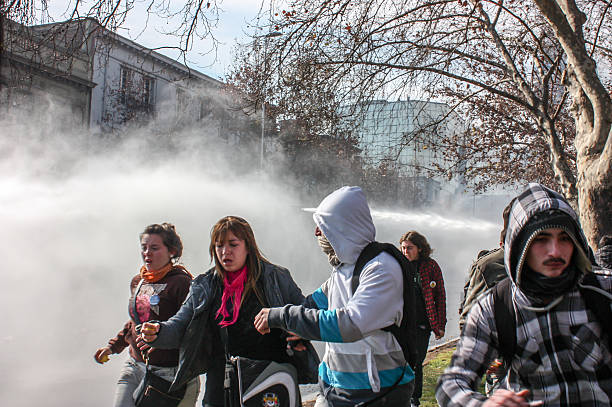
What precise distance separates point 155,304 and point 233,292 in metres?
0.71

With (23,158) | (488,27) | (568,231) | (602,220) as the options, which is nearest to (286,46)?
(488,27)

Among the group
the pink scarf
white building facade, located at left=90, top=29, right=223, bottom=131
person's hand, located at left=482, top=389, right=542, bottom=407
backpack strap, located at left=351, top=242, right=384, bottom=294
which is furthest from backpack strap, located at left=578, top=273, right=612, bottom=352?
white building facade, located at left=90, top=29, right=223, bottom=131

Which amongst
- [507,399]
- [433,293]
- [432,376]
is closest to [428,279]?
[433,293]

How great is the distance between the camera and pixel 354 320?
2381 mm

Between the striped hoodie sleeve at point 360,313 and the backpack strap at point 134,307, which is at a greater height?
the striped hoodie sleeve at point 360,313

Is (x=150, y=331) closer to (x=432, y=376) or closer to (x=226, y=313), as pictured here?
(x=226, y=313)

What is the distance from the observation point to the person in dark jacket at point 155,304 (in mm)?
3504

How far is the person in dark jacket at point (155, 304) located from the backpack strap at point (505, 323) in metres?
2.36

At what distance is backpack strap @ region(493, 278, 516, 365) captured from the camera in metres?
1.75

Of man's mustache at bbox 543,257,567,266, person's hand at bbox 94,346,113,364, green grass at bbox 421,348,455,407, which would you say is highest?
man's mustache at bbox 543,257,567,266

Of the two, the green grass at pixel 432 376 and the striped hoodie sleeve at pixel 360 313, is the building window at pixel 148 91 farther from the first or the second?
the striped hoodie sleeve at pixel 360 313

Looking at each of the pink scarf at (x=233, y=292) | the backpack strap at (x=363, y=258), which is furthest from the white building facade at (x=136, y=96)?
the backpack strap at (x=363, y=258)

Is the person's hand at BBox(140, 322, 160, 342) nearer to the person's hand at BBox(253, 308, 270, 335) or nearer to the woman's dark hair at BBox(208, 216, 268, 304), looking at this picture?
the woman's dark hair at BBox(208, 216, 268, 304)

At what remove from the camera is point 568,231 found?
175 cm
